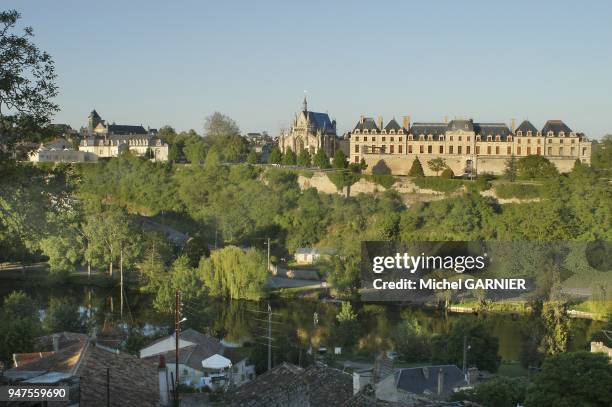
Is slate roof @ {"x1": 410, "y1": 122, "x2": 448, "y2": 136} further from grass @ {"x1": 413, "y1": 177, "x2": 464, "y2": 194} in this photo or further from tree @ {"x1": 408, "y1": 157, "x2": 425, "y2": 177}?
grass @ {"x1": 413, "y1": 177, "x2": 464, "y2": 194}

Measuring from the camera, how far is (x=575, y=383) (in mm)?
12047

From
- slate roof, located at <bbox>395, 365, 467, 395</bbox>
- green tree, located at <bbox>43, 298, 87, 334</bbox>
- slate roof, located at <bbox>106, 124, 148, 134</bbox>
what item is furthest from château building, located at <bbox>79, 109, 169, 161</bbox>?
slate roof, located at <bbox>395, 365, 467, 395</bbox>

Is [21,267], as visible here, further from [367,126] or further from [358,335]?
[367,126]

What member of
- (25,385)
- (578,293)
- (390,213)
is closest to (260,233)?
(390,213)

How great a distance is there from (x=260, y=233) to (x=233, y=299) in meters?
10.2

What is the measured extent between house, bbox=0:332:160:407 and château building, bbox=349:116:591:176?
1397 inches

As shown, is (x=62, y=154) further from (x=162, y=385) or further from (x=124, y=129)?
(x=162, y=385)

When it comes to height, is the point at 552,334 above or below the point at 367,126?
below

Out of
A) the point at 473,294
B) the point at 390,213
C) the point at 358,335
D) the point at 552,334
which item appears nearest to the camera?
the point at 552,334

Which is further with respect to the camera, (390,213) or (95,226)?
(390,213)

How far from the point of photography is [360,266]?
3089 cm

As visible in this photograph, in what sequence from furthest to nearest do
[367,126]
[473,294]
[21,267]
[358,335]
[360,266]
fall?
[367,126] < [21,267] < [360,266] < [473,294] < [358,335]

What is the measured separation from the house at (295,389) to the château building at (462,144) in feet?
107

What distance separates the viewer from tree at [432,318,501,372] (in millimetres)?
19234
